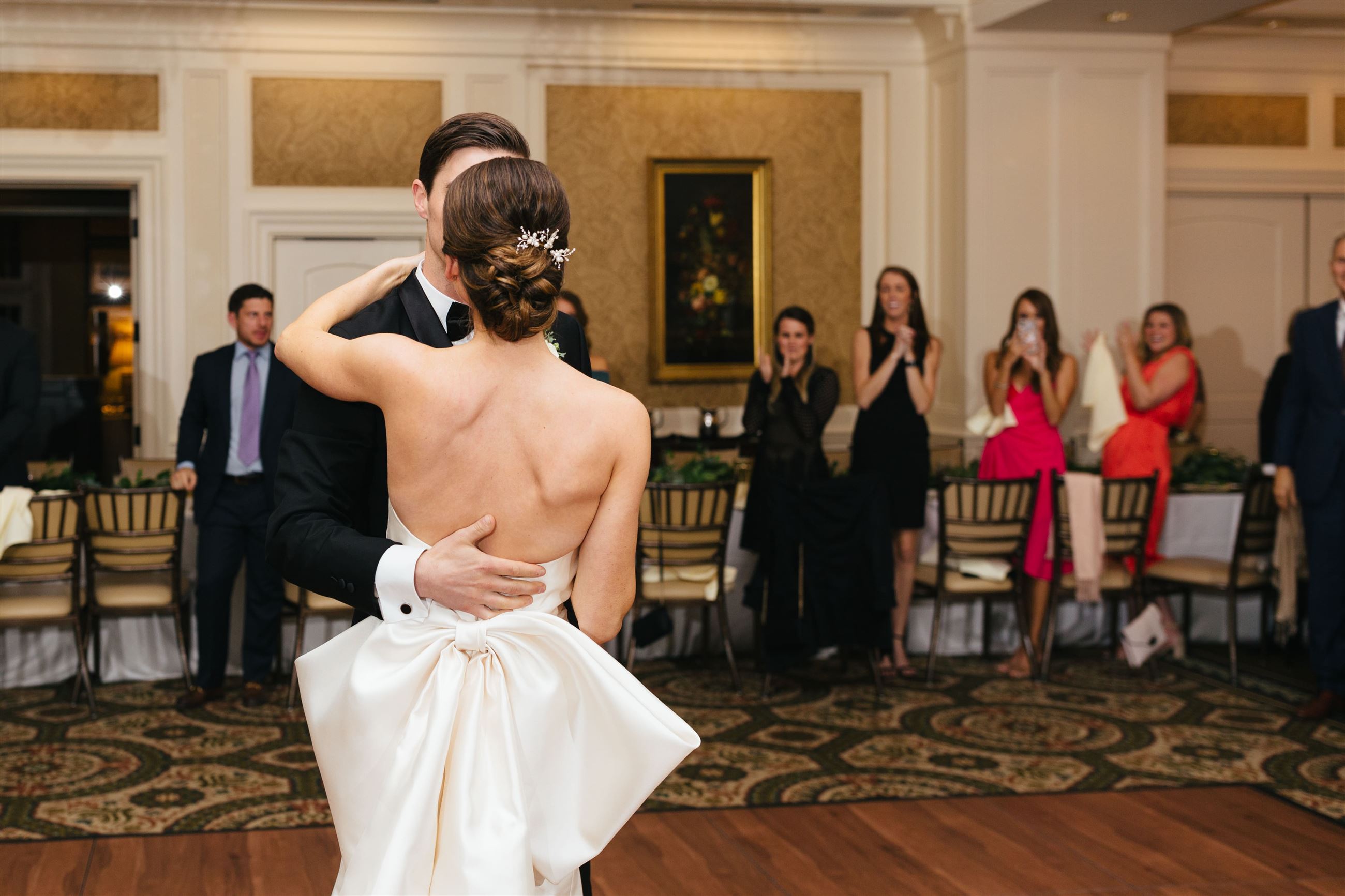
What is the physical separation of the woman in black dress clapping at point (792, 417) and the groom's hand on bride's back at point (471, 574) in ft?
13.4

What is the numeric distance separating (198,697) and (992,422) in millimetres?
3661

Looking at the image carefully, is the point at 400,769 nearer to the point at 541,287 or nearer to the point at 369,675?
the point at 369,675

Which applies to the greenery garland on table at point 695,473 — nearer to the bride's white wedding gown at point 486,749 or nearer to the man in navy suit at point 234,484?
the man in navy suit at point 234,484

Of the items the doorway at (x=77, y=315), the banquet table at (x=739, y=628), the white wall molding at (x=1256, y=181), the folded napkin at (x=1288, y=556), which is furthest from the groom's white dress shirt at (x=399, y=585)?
the doorway at (x=77, y=315)

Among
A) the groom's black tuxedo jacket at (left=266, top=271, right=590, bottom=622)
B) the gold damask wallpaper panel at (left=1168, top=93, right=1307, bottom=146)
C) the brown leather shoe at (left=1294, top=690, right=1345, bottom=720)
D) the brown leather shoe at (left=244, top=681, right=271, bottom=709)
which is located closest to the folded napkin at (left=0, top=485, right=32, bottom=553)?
the brown leather shoe at (left=244, top=681, right=271, bottom=709)

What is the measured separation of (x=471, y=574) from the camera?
1558 millimetres

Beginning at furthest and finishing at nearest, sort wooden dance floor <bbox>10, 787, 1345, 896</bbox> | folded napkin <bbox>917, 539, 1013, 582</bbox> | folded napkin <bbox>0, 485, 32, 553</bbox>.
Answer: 1. folded napkin <bbox>917, 539, 1013, 582</bbox>
2. folded napkin <bbox>0, 485, 32, 553</bbox>
3. wooden dance floor <bbox>10, 787, 1345, 896</bbox>

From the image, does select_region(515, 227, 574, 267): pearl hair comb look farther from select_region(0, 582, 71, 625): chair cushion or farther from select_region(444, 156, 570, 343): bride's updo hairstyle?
select_region(0, 582, 71, 625): chair cushion

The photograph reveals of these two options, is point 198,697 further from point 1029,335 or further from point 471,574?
point 471,574

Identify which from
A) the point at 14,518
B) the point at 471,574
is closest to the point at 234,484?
the point at 14,518

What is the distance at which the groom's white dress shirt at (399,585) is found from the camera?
1.60 metres

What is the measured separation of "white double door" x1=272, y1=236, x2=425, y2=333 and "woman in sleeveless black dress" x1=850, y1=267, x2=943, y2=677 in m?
3.27

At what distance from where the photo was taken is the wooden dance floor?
3.40 metres

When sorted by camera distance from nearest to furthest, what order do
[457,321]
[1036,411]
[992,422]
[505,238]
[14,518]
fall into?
[505,238]
[457,321]
[14,518]
[1036,411]
[992,422]
